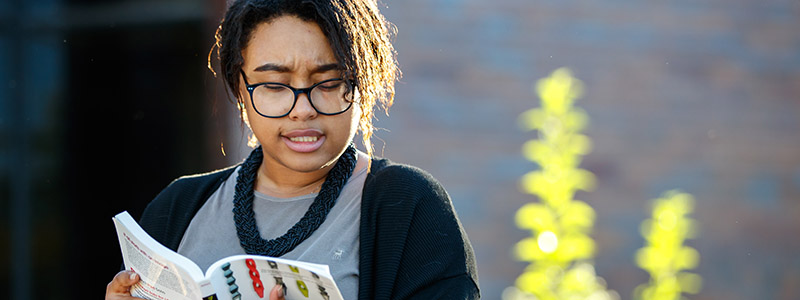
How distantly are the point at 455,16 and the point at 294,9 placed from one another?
8.20 feet

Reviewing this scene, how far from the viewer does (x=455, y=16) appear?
4223 millimetres

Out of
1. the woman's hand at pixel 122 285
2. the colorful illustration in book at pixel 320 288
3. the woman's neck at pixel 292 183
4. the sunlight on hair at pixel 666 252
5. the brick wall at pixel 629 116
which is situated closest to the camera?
the colorful illustration in book at pixel 320 288

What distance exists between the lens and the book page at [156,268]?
1.59 metres

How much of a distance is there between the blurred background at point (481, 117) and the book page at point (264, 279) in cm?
252

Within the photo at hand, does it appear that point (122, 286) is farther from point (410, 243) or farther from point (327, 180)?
point (410, 243)

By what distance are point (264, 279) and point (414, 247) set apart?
0.32 metres

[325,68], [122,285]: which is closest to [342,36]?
[325,68]

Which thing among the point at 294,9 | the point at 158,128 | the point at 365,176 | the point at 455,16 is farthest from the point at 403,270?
the point at 158,128

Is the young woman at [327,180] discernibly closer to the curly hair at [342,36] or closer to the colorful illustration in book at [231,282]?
the curly hair at [342,36]

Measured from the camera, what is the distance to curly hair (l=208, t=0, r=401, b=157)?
178 centimetres

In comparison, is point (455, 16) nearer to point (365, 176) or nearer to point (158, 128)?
point (158, 128)

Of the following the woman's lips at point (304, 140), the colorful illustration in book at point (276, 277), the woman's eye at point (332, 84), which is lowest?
the colorful illustration in book at point (276, 277)

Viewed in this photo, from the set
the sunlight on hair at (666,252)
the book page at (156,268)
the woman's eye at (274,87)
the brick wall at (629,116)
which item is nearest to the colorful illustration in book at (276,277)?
the book page at (156,268)

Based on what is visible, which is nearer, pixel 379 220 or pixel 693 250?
pixel 379 220
